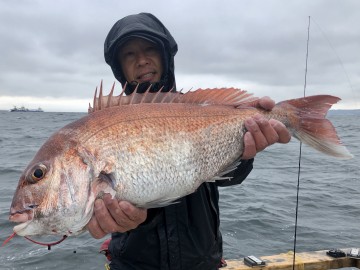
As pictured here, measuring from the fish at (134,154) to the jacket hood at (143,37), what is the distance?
0.74m

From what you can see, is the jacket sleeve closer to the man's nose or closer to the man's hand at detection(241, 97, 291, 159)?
the man's hand at detection(241, 97, 291, 159)

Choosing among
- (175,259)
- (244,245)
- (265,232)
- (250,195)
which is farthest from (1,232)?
(250,195)

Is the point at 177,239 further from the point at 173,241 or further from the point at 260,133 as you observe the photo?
the point at 260,133

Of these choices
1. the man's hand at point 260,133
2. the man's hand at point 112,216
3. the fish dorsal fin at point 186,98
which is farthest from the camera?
the man's hand at point 260,133

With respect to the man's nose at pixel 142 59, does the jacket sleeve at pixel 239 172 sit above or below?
below

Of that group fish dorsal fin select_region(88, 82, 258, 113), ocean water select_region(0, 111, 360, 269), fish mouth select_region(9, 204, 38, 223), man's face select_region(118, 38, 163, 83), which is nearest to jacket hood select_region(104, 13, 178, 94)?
man's face select_region(118, 38, 163, 83)

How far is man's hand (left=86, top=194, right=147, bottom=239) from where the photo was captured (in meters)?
2.45

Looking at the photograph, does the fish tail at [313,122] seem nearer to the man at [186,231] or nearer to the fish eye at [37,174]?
the man at [186,231]

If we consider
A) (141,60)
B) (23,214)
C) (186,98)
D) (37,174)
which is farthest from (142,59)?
(23,214)

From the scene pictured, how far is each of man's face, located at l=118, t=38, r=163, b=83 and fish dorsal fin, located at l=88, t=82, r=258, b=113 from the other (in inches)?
23.4

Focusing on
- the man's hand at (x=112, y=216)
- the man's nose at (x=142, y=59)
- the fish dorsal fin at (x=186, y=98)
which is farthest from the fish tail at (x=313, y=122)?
the man's hand at (x=112, y=216)

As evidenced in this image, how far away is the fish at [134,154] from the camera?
2369 mm

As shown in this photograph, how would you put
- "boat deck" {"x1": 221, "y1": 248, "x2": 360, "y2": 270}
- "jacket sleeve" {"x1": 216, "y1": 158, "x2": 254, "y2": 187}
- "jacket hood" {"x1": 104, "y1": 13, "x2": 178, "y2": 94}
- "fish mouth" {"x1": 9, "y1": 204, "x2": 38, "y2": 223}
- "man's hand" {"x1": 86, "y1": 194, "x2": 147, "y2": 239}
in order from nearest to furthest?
"fish mouth" {"x1": 9, "y1": 204, "x2": 38, "y2": 223} < "man's hand" {"x1": 86, "y1": 194, "x2": 147, "y2": 239} < "jacket sleeve" {"x1": 216, "y1": 158, "x2": 254, "y2": 187} < "jacket hood" {"x1": 104, "y1": 13, "x2": 178, "y2": 94} < "boat deck" {"x1": 221, "y1": 248, "x2": 360, "y2": 270}

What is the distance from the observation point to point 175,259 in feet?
9.58
